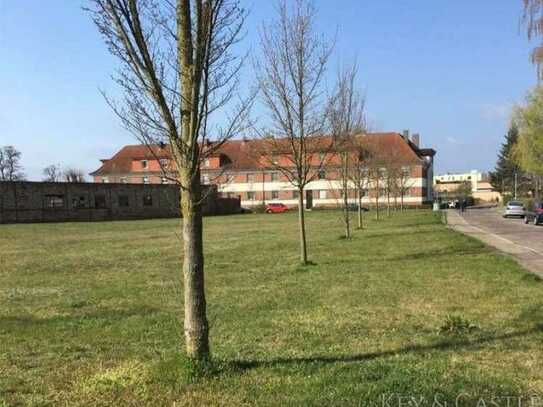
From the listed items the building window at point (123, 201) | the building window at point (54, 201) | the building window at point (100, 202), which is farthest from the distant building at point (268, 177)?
the building window at point (54, 201)

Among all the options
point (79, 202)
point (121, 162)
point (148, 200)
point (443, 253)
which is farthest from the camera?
point (121, 162)

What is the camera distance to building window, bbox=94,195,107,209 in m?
66.3

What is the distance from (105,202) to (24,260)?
49899 mm

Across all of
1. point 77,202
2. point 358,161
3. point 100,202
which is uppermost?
point 358,161

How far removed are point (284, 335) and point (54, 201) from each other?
5902cm

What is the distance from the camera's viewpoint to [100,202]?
66812 mm

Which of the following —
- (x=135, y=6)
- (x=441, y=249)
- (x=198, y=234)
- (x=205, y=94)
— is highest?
(x=135, y=6)

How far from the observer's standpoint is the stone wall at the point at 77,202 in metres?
57.3

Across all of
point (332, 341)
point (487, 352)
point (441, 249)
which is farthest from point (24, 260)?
point (487, 352)

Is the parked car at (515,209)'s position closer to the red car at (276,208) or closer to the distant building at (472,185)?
the red car at (276,208)

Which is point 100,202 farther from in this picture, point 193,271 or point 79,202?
point 193,271

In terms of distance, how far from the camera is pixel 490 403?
14.2 feet

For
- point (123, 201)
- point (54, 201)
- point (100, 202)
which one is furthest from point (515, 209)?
point (54, 201)

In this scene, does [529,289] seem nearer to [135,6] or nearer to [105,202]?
[135,6]
